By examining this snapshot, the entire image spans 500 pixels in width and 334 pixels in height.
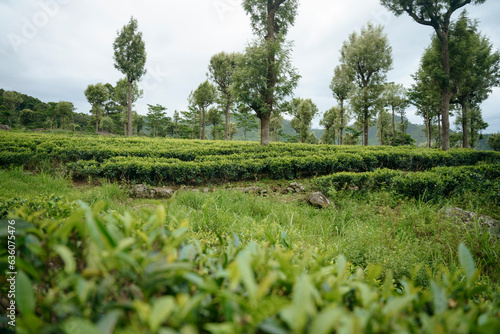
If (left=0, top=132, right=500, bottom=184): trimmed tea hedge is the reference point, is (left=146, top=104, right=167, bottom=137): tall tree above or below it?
above

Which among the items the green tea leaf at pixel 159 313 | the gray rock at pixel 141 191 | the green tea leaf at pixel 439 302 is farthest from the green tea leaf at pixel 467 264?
the gray rock at pixel 141 191

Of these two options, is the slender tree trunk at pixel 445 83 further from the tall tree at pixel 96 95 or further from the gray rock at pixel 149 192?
the tall tree at pixel 96 95

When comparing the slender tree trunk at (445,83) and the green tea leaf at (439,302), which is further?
the slender tree trunk at (445,83)

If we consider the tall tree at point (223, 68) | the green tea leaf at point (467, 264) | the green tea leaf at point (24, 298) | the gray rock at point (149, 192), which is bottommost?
the gray rock at point (149, 192)

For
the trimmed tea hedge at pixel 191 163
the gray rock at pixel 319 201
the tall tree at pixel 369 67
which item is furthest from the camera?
the tall tree at pixel 369 67

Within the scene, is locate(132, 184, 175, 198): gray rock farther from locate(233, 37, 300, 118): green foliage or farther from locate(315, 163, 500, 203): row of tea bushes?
locate(233, 37, 300, 118): green foliage

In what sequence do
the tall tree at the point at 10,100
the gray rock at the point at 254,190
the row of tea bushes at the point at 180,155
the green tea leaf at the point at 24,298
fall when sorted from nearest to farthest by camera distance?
the green tea leaf at the point at 24,298, the gray rock at the point at 254,190, the row of tea bushes at the point at 180,155, the tall tree at the point at 10,100

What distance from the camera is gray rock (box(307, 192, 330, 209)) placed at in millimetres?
5128

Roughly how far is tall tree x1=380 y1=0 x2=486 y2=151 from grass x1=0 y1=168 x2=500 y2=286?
44.7 ft

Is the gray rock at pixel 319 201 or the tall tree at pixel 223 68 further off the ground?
the tall tree at pixel 223 68

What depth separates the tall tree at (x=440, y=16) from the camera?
1357 cm

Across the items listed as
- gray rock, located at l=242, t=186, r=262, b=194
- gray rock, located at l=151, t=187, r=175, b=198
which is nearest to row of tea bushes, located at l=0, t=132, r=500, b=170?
gray rock, located at l=242, t=186, r=262, b=194

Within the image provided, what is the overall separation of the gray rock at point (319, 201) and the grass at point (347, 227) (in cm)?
21

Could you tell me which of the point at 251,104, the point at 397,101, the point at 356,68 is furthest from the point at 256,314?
the point at 397,101
